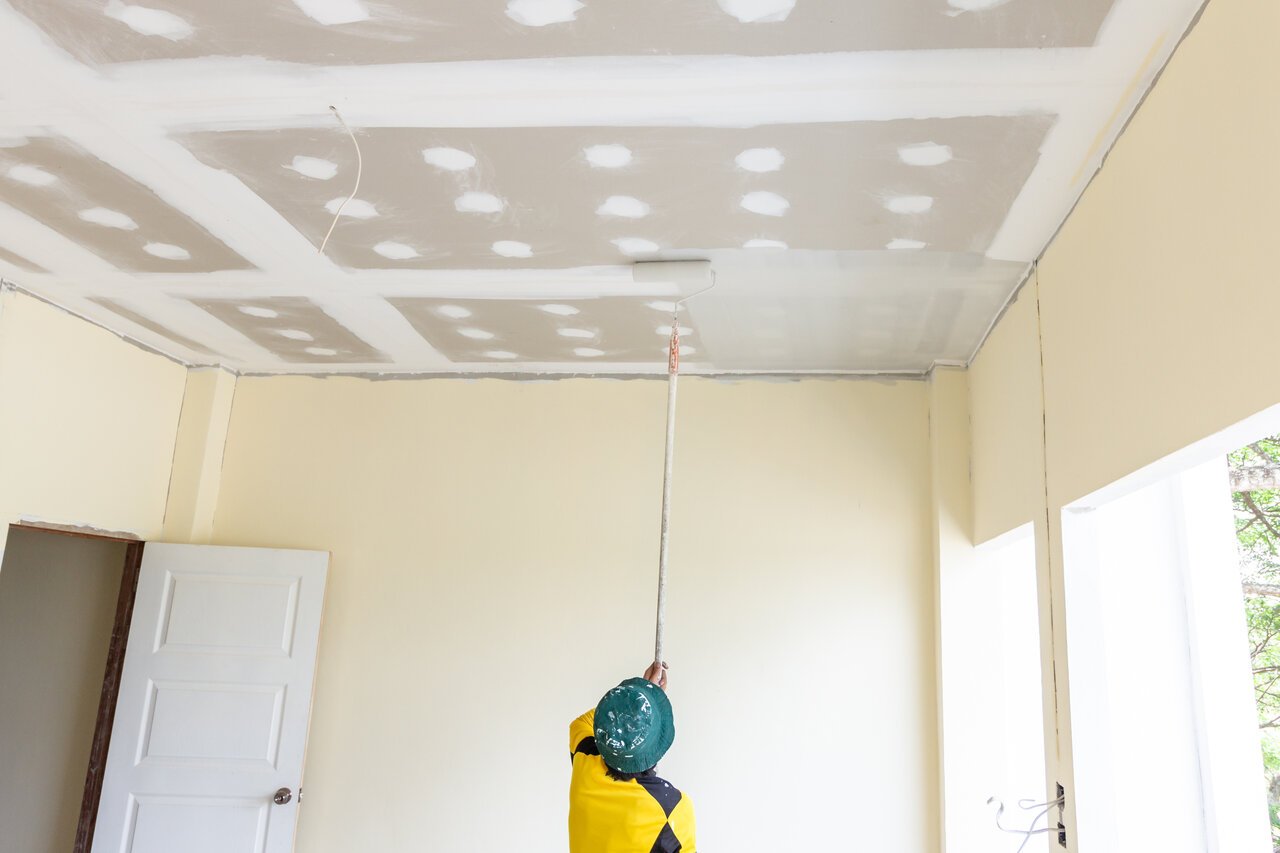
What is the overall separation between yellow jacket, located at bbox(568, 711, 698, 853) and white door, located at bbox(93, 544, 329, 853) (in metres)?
1.79

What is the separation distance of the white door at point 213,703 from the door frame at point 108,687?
102 mm

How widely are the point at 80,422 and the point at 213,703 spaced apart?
129cm

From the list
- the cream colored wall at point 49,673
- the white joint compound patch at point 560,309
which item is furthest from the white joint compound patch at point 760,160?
the cream colored wall at point 49,673

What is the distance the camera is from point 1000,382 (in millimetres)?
3119

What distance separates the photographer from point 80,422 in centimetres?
359

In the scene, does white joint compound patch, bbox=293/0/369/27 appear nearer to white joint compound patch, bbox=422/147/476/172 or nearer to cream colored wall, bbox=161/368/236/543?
white joint compound patch, bbox=422/147/476/172

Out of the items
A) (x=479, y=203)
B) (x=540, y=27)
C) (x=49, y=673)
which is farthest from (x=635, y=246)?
(x=49, y=673)

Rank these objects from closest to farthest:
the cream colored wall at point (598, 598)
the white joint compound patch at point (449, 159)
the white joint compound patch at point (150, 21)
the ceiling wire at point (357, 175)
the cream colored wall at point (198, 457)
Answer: the white joint compound patch at point (150, 21), the ceiling wire at point (357, 175), the white joint compound patch at point (449, 159), the cream colored wall at point (598, 598), the cream colored wall at point (198, 457)

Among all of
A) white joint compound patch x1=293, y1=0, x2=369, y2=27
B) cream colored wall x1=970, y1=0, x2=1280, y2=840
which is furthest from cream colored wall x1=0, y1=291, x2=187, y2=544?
cream colored wall x1=970, y1=0, x2=1280, y2=840

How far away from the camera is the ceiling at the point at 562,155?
5.74 ft

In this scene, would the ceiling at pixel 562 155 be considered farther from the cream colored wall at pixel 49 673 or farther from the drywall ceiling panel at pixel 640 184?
the cream colored wall at pixel 49 673

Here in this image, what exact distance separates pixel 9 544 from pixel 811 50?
187 inches

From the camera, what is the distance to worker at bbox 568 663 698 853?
237cm

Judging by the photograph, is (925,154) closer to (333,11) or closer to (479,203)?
(479,203)
